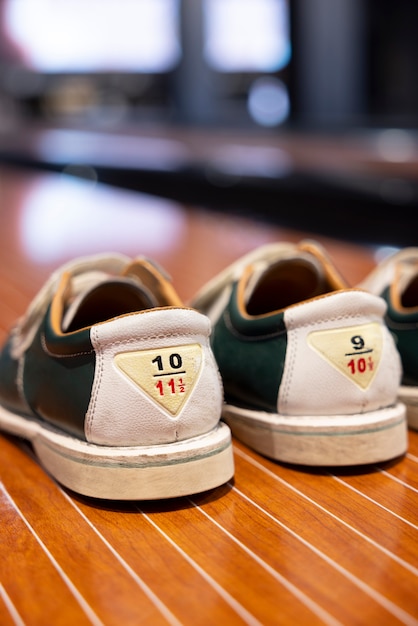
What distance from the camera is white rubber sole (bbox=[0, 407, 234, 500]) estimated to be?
739 millimetres

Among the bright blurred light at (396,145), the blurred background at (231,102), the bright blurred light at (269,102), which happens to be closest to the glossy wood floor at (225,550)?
the blurred background at (231,102)

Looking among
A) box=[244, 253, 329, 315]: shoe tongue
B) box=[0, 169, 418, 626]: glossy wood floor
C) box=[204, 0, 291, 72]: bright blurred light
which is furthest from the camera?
box=[204, 0, 291, 72]: bright blurred light

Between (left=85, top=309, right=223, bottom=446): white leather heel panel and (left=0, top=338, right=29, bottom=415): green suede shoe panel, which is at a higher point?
(left=85, top=309, right=223, bottom=446): white leather heel panel

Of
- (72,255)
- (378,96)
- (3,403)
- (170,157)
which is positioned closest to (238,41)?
(378,96)

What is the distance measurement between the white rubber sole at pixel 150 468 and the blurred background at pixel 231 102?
2046mm

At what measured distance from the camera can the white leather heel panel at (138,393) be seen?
2.41 feet

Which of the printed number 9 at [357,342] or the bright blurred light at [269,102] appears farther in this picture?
the bright blurred light at [269,102]

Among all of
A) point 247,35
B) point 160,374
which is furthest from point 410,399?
point 247,35

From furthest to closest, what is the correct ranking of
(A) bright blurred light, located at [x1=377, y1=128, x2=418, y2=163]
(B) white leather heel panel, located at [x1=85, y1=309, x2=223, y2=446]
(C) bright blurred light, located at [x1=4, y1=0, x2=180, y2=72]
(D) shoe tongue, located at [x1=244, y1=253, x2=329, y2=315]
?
(C) bright blurred light, located at [x1=4, y1=0, x2=180, y2=72], (A) bright blurred light, located at [x1=377, y1=128, x2=418, y2=163], (D) shoe tongue, located at [x1=244, y1=253, x2=329, y2=315], (B) white leather heel panel, located at [x1=85, y1=309, x2=223, y2=446]

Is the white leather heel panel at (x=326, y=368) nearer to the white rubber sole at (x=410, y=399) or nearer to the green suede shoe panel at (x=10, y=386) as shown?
the white rubber sole at (x=410, y=399)

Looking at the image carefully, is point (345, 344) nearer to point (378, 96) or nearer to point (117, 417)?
point (117, 417)

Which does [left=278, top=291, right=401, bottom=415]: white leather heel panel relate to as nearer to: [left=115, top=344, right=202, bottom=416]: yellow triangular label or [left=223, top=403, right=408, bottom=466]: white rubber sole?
[left=223, top=403, right=408, bottom=466]: white rubber sole

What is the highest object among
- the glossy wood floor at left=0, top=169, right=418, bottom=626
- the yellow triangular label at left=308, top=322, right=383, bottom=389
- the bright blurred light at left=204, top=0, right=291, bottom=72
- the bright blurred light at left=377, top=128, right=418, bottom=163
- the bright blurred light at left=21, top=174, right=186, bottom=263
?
the bright blurred light at left=204, top=0, right=291, bottom=72

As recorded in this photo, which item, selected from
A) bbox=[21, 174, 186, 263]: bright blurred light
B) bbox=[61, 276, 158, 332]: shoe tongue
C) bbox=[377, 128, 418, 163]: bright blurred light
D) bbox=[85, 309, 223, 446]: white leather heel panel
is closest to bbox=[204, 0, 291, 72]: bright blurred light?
bbox=[377, 128, 418, 163]: bright blurred light
